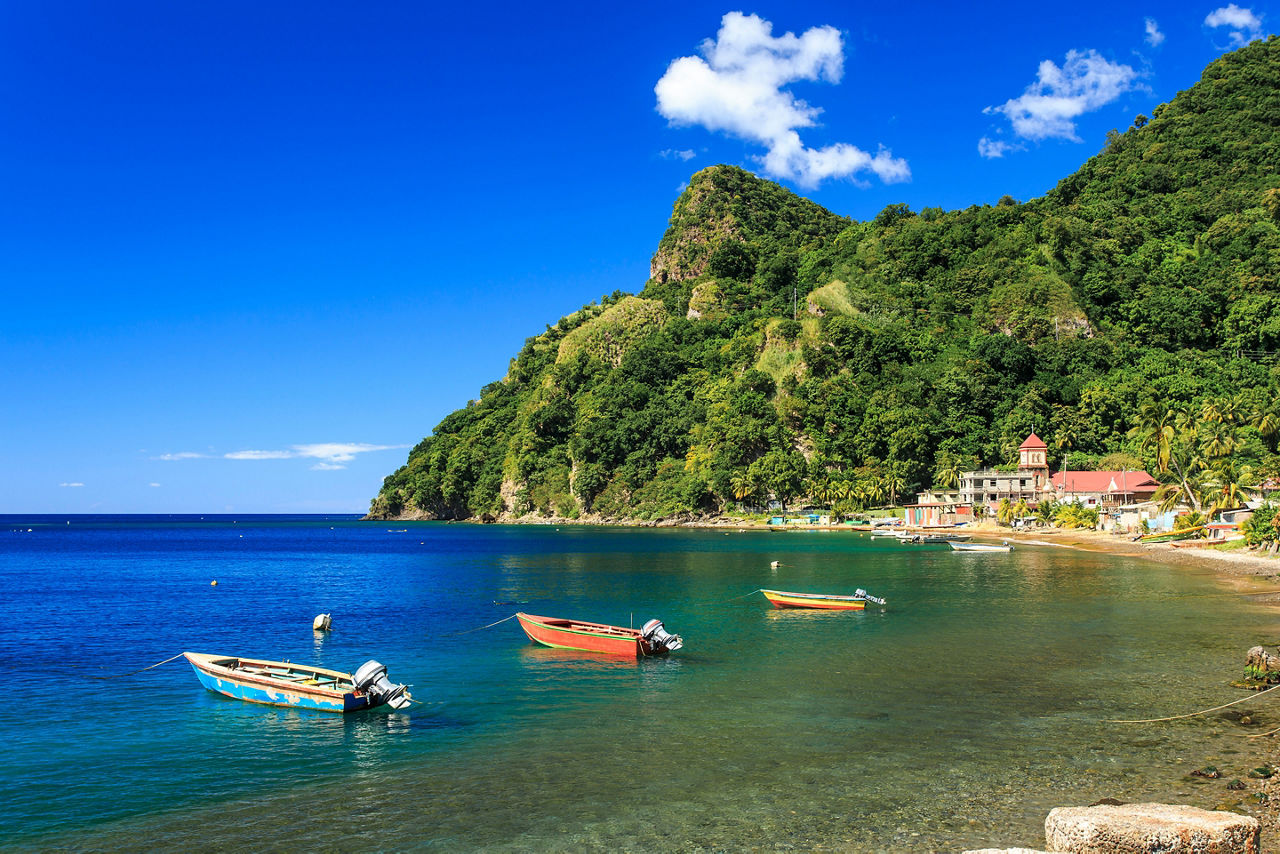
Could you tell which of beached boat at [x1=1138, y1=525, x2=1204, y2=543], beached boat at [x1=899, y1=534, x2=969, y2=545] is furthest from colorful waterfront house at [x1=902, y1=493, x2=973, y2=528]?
beached boat at [x1=1138, y1=525, x2=1204, y2=543]

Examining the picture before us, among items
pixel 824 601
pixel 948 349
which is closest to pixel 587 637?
pixel 824 601

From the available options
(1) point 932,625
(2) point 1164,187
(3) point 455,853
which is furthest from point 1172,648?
(2) point 1164,187

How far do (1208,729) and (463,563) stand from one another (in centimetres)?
6471

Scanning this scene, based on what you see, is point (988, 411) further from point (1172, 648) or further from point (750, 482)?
point (1172, 648)

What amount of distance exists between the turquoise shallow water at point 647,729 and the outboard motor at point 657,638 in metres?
1.06

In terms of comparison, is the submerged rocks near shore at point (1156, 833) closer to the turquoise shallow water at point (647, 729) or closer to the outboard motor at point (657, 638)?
the turquoise shallow water at point (647, 729)

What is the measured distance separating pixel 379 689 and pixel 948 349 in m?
137

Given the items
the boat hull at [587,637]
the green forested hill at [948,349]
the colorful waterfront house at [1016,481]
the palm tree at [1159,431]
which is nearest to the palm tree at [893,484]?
the green forested hill at [948,349]

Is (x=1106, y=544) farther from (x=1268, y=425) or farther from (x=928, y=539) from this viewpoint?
(x=1268, y=425)

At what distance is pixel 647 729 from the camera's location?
66.6ft

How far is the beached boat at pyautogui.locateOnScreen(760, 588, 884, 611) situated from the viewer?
41000 millimetres

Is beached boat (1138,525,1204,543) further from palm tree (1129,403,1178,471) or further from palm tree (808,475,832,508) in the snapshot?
palm tree (808,475,832,508)

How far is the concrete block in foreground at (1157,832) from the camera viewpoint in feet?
29.9

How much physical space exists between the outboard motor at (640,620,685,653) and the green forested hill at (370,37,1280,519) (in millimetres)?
83692
